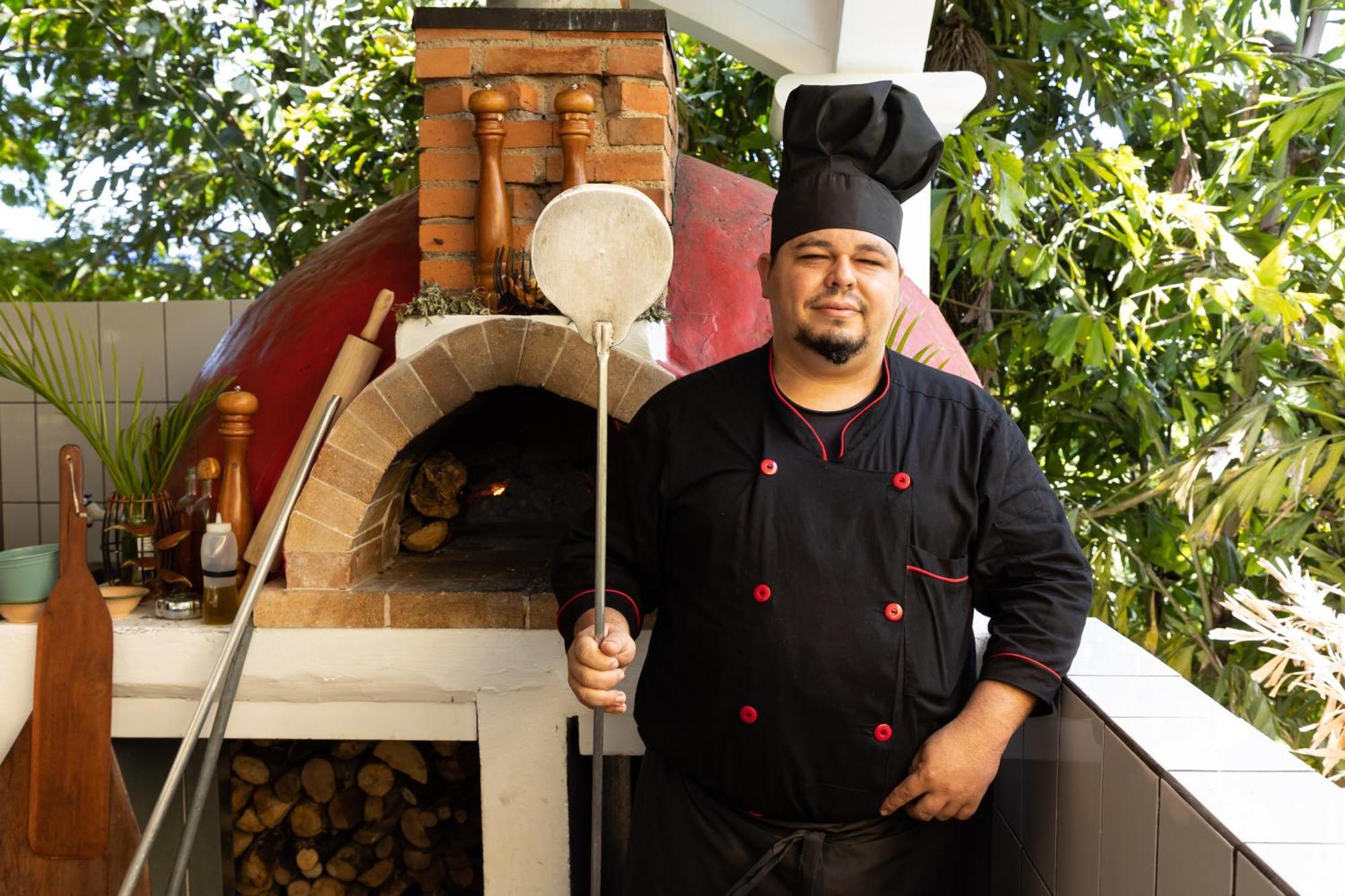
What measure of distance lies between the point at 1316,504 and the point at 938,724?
2.76m

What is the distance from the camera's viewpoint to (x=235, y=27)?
5.61 meters

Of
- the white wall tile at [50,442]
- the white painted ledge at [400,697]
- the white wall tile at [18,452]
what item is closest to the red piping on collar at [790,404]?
the white painted ledge at [400,697]

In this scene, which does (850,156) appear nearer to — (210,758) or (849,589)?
(849,589)

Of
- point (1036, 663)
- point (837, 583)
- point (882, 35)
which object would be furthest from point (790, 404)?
point (882, 35)

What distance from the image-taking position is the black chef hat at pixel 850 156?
1823 millimetres

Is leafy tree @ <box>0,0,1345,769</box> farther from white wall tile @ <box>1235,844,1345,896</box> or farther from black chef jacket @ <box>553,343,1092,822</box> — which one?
white wall tile @ <box>1235,844,1345,896</box>

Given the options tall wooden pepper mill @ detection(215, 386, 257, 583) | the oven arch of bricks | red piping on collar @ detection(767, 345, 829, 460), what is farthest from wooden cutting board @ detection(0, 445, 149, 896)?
red piping on collar @ detection(767, 345, 829, 460)

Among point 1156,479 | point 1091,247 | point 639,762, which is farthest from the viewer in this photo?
point 1091,247

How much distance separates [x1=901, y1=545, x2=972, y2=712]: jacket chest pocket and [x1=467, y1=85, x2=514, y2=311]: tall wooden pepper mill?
1.25m

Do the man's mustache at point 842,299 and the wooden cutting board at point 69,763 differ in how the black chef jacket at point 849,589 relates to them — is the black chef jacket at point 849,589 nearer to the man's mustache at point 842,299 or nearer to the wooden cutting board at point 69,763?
the man's mustache at point 842,299

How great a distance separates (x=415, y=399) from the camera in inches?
101

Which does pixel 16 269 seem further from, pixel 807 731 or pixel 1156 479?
pixel 807 731

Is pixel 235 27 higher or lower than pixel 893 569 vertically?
higher

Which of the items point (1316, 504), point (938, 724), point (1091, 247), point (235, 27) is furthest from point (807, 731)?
point (235, 27)
